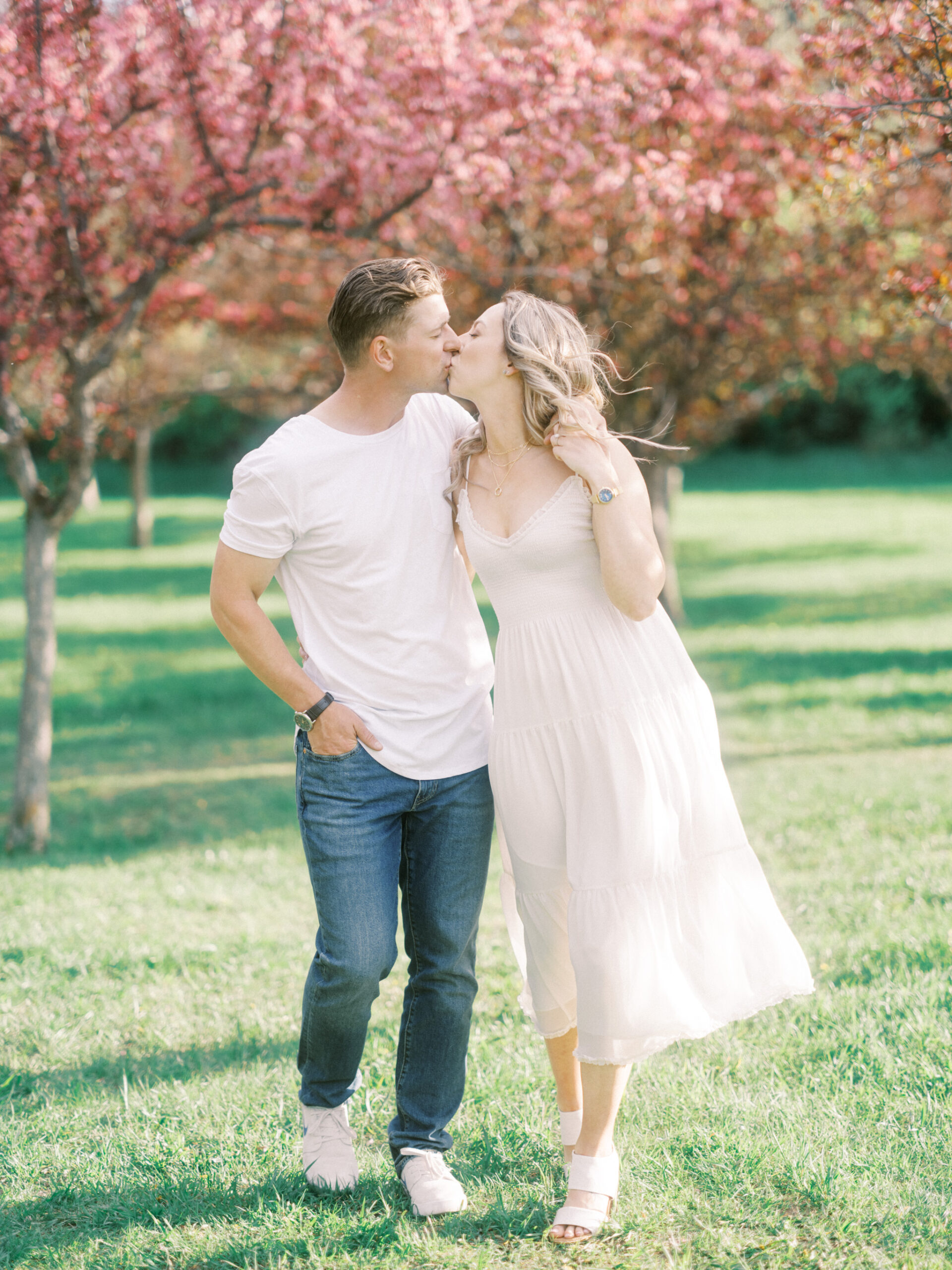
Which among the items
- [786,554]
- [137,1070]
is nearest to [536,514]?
[137,1070]

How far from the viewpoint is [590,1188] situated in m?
2.78

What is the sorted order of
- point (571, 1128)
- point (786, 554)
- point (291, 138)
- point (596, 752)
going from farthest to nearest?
point (786, 554) → point (291, 138) → point (571, 1128) → point (596, 752)

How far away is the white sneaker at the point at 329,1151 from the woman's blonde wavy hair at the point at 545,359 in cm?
173

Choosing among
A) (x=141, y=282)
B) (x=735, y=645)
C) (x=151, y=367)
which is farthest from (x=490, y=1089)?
(x=151, y=367)

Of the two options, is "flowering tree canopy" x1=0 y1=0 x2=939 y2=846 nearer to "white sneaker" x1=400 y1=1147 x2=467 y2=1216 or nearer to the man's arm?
the man's arm

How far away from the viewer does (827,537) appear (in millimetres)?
21797

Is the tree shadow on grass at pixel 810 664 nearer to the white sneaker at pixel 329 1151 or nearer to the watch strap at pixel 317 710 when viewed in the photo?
the white sneaker at pixel 329 1151

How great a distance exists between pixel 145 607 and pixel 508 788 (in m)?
14.4

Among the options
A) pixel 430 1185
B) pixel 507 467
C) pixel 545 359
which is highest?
pixel 545 359

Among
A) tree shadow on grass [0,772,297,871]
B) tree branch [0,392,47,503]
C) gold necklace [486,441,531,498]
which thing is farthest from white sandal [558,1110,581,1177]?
tree branch [0,392,47,503]

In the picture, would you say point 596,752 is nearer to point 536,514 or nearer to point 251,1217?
point 536,514

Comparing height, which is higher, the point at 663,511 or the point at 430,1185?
the point at 663,511

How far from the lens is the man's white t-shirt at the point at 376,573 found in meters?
2.78

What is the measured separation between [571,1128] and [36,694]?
15.0ft
